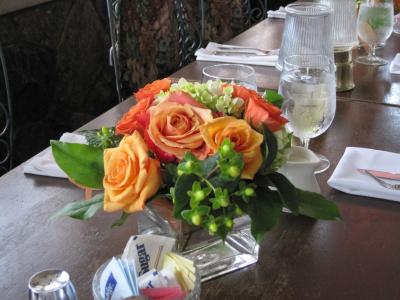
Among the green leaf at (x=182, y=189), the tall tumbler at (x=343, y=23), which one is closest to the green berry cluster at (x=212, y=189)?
the green leaf at (x=182, y=189)

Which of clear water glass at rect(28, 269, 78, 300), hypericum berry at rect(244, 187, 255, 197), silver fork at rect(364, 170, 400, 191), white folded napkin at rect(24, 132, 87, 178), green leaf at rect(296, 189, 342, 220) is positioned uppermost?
hypericum berry at rect(244, 187, 255, 197)

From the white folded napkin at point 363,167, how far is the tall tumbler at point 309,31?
28 cm

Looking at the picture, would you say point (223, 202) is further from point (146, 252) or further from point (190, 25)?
point (190, 25)

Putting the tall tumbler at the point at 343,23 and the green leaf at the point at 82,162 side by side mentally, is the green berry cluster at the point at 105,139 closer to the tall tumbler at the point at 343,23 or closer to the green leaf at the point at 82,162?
the green leaf at the point at 82,162

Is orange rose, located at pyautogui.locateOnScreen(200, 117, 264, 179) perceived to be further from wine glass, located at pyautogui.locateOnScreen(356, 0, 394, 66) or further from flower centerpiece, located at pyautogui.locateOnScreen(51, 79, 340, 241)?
wine glass, located at pyautogui.locateOnScreen(356, 0, 394, 66)

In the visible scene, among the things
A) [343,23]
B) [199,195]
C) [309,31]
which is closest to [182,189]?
[199,195]

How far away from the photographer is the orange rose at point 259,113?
0.63 m

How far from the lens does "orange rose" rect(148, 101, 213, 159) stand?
60 centimetres

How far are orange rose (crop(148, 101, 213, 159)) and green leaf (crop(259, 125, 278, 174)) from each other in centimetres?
6

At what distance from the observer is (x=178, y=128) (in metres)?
0.60

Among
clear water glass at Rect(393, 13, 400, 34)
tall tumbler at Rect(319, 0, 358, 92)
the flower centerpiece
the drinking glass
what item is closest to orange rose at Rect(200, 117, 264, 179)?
the flower centerpiece

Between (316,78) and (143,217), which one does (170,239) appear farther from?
(316,78)

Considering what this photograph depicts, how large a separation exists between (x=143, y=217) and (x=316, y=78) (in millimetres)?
379

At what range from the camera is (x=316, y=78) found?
3.06ft
